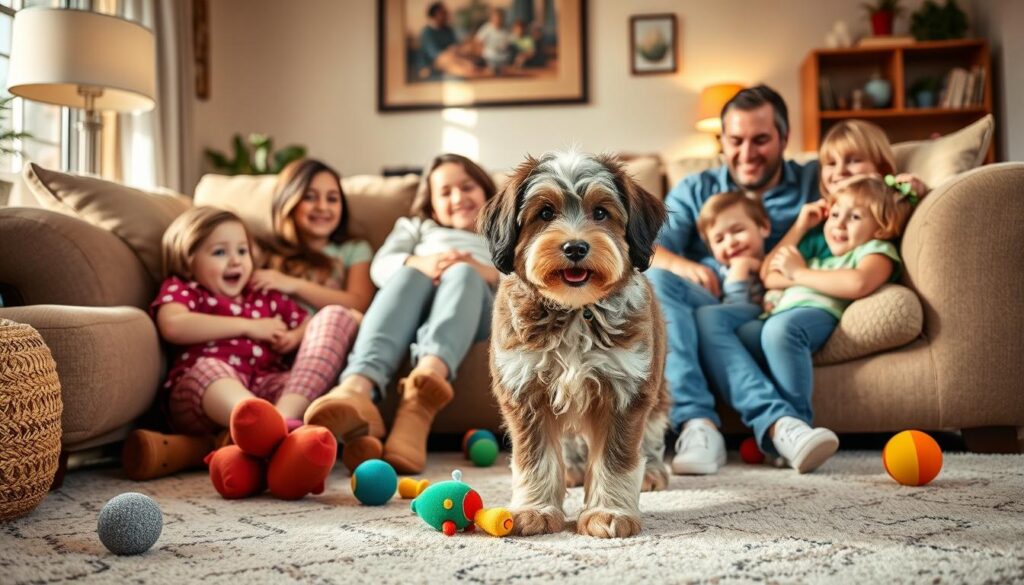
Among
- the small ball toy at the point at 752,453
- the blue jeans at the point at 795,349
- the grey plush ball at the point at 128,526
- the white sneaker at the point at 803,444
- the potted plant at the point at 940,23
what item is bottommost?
the small ball toy at the point at 752,453

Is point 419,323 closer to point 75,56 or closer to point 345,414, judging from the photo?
point 345,414

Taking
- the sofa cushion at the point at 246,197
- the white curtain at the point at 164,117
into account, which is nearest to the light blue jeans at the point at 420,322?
the sofa cushion at the point at 246,197

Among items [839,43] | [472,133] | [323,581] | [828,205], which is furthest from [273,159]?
[323,581]

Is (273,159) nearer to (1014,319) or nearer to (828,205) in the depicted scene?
(828,205)

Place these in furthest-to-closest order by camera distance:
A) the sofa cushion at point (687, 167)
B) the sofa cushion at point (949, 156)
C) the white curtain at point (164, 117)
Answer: the white curtain at point (164, 117), the sofa cushion at point (687, 167), the sofa cushion at point (949, 156)

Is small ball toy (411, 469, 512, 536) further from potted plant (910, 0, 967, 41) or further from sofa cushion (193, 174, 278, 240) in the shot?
potted plant (910, 0, 967, 41)

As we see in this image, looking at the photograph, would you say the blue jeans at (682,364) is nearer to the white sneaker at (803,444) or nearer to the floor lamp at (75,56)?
the white sneaker at (803,444)

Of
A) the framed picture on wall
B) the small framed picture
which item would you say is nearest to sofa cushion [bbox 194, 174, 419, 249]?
the framed picture on wall

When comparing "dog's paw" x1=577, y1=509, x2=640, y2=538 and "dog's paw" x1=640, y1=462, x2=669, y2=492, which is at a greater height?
"dog's paw" x1=577, y1=509, x2=640, y2=538

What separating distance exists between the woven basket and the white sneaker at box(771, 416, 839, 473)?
1.73 m

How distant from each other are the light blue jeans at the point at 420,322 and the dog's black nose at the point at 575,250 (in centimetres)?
102

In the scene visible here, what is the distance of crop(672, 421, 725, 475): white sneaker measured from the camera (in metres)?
2.23

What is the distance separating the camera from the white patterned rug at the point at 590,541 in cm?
125

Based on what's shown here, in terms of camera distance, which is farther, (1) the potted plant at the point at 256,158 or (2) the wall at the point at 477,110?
(2) the wall at the point at 477,110
